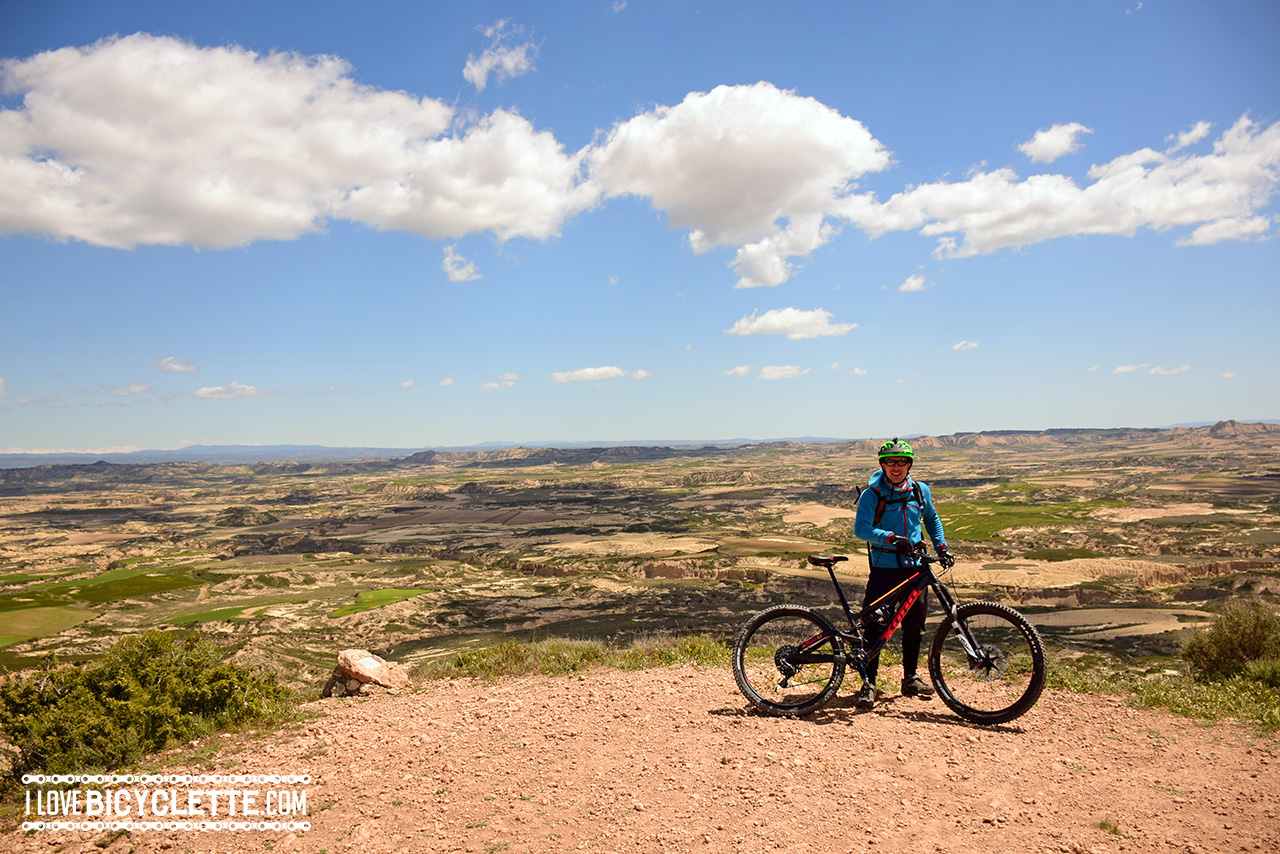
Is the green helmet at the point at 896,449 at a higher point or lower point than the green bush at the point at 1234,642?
higher

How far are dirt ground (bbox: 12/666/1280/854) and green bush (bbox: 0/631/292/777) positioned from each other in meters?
1.06

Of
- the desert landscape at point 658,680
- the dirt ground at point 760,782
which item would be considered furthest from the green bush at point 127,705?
the dirt ground at point 760,782

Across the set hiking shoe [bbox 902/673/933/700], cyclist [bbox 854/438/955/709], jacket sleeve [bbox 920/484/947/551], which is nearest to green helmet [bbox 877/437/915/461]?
cyclist [bbox 854/438/955/709]

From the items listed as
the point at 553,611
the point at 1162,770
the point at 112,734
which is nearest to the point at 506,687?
the point at 112,734

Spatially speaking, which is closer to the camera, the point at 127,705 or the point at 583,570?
the point at 127,705

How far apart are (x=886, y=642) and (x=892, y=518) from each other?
1.59 metres

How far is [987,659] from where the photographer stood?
26.8 ft

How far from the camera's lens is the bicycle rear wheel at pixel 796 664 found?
324 inches

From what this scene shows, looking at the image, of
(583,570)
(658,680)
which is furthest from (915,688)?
(583,570)

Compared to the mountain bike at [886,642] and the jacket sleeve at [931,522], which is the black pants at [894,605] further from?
the jacket sleeve at [931,522]

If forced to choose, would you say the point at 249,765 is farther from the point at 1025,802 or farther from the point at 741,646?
the point at 1025,802

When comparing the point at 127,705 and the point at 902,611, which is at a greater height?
the point at 902,611

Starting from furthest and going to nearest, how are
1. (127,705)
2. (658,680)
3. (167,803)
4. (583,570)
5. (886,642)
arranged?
(583,570), (658,680), (127,705), (886,642), (167,803)

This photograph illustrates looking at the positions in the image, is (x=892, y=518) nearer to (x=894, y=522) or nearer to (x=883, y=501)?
(x=894, y=522)
